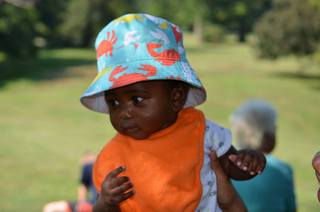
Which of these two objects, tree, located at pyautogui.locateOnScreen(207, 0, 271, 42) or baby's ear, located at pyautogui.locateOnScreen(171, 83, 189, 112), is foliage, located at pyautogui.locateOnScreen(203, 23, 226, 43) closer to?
tree, located at pyautogui.locateOnScreen(207, 0, 271, 42)

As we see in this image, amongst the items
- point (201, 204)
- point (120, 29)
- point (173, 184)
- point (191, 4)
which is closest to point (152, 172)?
point (173, 184)

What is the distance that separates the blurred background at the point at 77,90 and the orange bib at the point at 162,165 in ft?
20.1

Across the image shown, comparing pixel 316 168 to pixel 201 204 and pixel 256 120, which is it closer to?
pixel 201 204

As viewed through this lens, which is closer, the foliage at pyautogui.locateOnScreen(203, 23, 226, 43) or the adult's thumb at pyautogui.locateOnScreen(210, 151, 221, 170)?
the adult's thumb at pyautogui.locateOnScreen(210, 151, 221, 170)

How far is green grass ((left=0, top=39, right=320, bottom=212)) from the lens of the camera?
33.2 feet

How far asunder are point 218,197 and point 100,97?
0.66 m

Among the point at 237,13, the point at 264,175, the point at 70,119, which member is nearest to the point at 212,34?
the point at 237,13

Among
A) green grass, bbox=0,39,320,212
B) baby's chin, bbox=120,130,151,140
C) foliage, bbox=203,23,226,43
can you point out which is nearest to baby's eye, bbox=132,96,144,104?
baby's chin, bbox=120,130,151,140

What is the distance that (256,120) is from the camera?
4.00m

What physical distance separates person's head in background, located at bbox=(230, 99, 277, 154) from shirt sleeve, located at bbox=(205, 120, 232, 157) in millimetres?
1727

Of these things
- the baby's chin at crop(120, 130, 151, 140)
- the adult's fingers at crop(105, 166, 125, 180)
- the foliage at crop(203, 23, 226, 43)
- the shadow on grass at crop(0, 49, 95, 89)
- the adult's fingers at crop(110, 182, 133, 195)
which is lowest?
the foliage at crop(203, 23, 226, 43)

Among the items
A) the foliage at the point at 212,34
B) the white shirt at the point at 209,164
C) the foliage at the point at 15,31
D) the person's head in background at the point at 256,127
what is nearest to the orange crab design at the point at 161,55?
the white shirt at the point at 209,164

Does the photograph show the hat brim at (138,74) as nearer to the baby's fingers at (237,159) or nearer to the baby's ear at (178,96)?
the baby's ear at (178,96)

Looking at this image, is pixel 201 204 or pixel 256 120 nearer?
pixel 201 204
